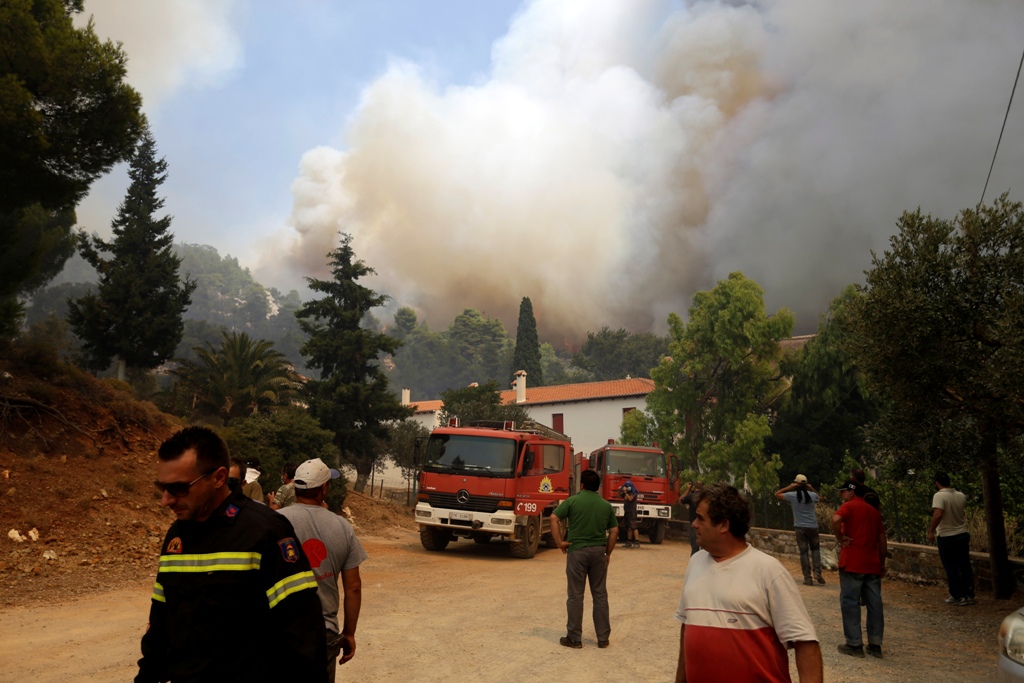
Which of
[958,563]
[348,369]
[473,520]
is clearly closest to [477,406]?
[348,369]

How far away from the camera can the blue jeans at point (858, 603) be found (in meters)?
8.01

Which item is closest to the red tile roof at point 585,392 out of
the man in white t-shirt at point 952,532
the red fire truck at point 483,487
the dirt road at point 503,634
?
the red fire truck at point 483,487

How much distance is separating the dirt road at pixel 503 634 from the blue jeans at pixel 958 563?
0.30 metres

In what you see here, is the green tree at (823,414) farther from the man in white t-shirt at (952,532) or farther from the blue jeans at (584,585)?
the blue jeans at (584,585)

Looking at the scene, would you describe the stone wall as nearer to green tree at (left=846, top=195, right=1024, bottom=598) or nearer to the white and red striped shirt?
green tree at (left=846, top=195, right=1024, bottom=598)

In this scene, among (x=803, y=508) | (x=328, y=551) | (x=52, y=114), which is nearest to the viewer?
(x=328, y=551)

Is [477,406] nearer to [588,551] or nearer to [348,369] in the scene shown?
[348,369]

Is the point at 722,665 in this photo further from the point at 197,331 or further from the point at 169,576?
the point at 197,331

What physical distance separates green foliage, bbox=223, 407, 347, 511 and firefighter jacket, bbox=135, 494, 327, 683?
55.0 ft

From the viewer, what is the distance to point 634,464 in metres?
24.4

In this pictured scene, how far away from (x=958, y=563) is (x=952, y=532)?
773mm

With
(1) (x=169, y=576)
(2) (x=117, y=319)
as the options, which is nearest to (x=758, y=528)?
(1) (x=169, y=576)

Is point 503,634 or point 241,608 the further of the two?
point 503,634

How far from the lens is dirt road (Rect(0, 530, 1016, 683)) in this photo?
718 centimetres
